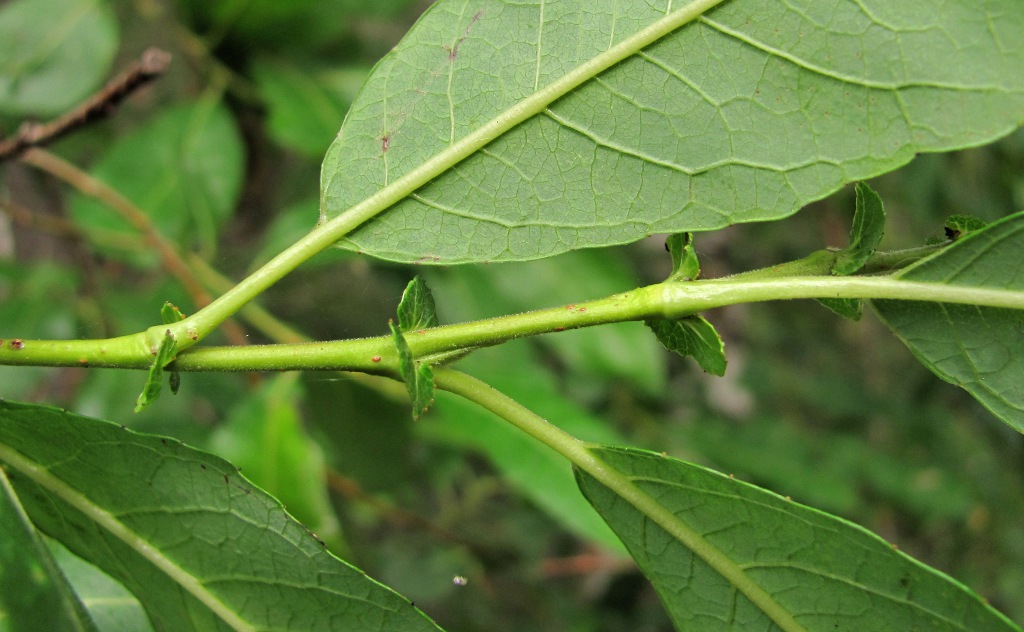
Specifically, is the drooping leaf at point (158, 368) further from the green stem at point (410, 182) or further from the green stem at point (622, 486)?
the green stem at point (622, 486)

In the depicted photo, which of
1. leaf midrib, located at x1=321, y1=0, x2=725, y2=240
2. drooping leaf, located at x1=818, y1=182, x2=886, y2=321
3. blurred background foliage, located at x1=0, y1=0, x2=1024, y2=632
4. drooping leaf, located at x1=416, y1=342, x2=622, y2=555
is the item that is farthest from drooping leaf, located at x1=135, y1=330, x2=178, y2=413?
drooping leaf, located at x1=416, y1=342, x2=622, y2=555

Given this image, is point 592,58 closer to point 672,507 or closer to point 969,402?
point 672,507

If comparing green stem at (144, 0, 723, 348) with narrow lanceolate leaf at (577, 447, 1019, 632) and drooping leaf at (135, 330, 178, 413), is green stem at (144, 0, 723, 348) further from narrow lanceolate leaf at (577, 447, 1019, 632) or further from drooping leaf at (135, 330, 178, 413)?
narrow lanceolate leaf at (577, 447, 1019, 632)

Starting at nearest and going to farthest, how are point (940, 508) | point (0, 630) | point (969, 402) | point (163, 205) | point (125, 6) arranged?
point (0, 630) < point (163, 205) < point (125, 6) < point (940, 508) < point (969, 402)

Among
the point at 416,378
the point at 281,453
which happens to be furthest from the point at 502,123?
the point at 281,453

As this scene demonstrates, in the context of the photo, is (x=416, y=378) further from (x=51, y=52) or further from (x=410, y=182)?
(x=51, y=52)

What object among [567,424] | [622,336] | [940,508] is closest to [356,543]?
[567,424]

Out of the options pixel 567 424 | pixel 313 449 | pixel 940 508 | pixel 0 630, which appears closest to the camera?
pixel 0 630

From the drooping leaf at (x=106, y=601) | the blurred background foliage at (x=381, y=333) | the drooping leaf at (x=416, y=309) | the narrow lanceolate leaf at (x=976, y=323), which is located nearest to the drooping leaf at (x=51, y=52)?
the blurred background foliage at (x=381, y=333)
